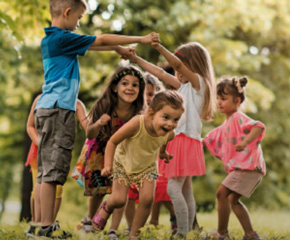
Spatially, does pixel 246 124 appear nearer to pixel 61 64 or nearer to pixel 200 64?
pixel 200 64

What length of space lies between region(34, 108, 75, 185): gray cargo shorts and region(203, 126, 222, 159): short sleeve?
1.95 meters

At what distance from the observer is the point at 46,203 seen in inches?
153

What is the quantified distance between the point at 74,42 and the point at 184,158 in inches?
67.3

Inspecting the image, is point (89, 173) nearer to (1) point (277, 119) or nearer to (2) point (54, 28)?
(2) point (54, 28)

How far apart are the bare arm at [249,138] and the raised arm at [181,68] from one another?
0.74 m

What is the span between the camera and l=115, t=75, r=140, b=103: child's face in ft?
15.9

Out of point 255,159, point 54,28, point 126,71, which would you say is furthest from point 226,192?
point 54,28

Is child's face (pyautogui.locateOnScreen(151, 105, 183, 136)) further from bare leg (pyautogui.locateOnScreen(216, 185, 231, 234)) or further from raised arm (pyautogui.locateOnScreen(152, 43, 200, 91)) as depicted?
bare leg (pyautogui.locateOnScreen(216, 185, 231, 234))

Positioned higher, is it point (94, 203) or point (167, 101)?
point (167, 101)

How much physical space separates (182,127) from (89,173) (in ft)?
3.78

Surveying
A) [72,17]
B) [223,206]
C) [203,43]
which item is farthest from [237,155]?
[203,43]

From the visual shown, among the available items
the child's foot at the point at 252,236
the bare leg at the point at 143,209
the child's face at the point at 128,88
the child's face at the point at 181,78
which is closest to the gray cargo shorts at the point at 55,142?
the bare leg at the point at 143,209

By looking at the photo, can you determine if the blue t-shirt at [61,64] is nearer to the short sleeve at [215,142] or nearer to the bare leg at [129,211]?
the bare leg at [129,211]

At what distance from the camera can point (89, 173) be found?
16.3 ft
